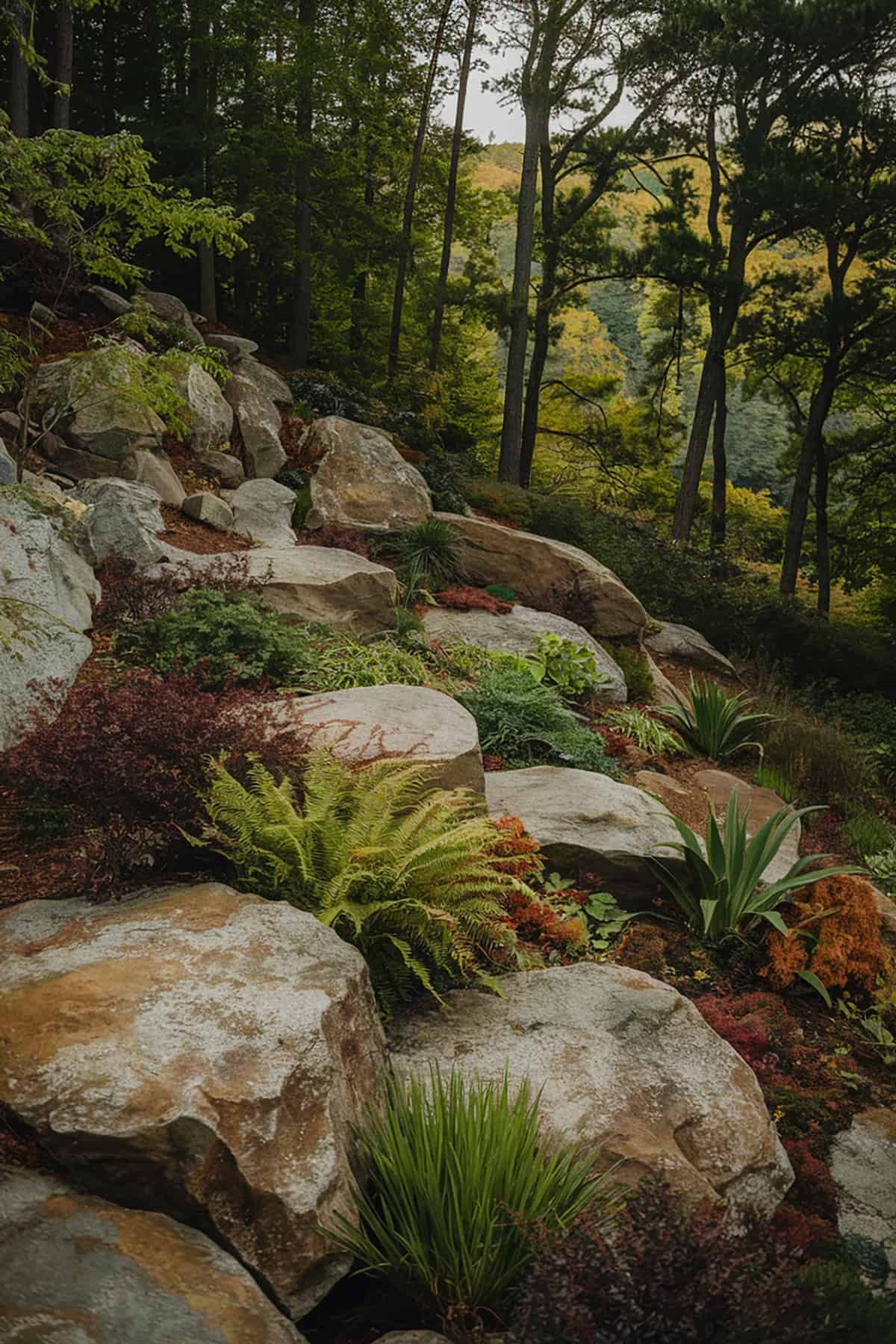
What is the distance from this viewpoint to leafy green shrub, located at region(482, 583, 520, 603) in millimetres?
11023

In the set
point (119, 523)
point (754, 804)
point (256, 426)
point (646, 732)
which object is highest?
point (256, 426)

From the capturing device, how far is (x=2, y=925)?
3.29 metres

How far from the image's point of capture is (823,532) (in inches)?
783

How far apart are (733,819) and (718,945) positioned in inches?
28.6

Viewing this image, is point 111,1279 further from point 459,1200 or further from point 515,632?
point 515,632

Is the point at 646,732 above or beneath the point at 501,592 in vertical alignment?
beneath

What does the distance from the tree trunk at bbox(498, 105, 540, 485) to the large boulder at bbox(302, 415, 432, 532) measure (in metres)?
4.26

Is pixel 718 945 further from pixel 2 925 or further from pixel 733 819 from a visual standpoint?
pixel 2 925

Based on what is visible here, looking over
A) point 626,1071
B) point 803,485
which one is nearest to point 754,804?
point 626,1071

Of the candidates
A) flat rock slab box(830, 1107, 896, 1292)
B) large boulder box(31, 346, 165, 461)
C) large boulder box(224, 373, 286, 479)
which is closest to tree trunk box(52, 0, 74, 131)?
large boulder box(224, 373, 286, 479)

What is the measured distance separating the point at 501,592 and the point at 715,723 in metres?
3.16

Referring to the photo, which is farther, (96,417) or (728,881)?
(96,417)

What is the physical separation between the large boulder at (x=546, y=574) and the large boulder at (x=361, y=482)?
0.99 metres

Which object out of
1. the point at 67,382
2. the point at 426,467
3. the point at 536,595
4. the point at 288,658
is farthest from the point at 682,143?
the point at 288,658
